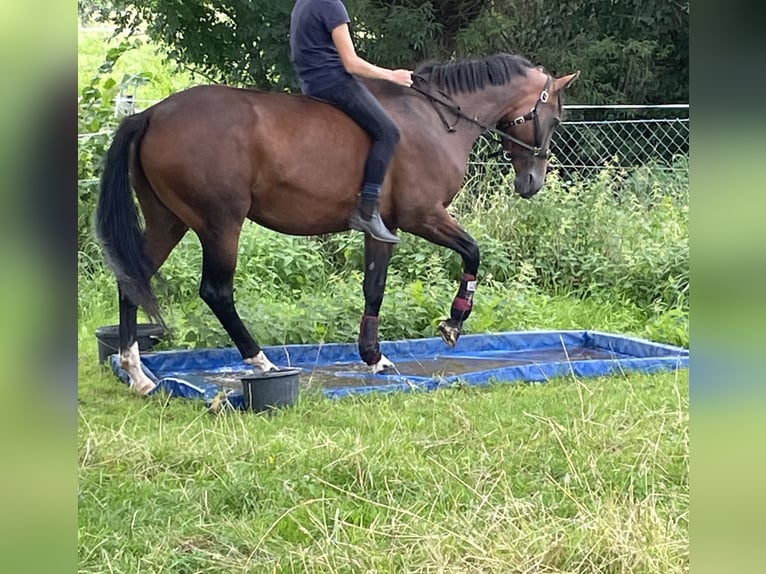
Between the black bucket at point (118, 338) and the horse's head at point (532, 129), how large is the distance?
160 centimetres

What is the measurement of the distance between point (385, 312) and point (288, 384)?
2.29ft

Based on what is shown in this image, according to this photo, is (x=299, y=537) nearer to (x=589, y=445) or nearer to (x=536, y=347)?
(x=589, y=445)

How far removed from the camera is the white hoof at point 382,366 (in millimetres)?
3797

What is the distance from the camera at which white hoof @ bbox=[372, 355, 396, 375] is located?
3797 mm

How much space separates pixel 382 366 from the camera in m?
3.82

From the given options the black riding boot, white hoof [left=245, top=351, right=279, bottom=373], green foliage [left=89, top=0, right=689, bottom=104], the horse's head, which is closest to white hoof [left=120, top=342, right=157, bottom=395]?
white hoof [left=245, top=351, right=279, bottom=373]

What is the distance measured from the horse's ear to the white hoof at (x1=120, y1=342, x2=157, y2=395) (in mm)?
1936

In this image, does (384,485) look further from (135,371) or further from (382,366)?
(135,371)

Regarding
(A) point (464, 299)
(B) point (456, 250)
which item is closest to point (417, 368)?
(A) point (464, 299)

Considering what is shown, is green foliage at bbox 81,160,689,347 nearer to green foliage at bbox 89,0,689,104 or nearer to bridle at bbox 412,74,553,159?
bridle at bbox 412,74,553,159

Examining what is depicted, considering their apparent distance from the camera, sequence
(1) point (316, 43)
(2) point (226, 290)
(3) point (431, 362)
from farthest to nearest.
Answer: (3) point (431, 362) < (2) point (226, 290) < (1) point (316, 43)

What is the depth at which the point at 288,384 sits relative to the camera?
3.58 meters

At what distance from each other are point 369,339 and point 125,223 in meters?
1.07
